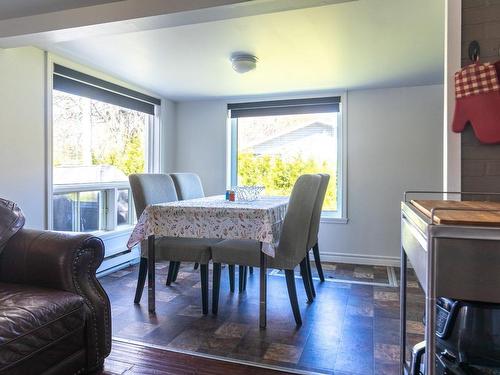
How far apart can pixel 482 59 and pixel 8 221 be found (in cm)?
249

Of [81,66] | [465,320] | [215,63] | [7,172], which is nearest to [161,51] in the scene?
[215,63]

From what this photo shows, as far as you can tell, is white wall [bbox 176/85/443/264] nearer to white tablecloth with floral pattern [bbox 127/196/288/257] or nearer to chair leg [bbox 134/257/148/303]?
white tablecloth with floral pattern [bbox 127/196/288/257]

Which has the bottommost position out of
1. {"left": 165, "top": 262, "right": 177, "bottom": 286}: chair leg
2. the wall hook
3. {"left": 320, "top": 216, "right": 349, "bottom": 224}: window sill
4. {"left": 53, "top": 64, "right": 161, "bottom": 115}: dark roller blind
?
{"left": 165, "top": 262, "right": 177, "bottom": 286}: chair leg

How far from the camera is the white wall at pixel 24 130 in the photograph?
250cm

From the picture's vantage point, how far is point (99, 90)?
131 inches

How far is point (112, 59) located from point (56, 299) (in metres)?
2.19

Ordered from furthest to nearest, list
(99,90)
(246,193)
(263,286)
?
(99,90), (246,193), (263,286)

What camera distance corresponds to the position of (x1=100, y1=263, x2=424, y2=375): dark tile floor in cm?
188

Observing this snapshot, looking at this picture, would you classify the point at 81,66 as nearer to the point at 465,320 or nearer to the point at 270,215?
the point at 270,215

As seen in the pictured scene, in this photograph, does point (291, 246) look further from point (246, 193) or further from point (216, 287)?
point (246, 193)

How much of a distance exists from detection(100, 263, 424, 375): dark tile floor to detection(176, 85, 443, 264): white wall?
736 mm

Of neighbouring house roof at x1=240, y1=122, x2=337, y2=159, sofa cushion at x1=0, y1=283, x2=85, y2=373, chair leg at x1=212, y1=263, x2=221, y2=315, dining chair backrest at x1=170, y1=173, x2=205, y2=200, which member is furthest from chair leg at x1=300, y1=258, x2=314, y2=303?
neighbouring house roof at x1=240, y1=122, x2=337, y2=159

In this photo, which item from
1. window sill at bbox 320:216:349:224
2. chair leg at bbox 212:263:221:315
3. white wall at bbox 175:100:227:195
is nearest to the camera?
chair leg at bbox 212:263:221:315

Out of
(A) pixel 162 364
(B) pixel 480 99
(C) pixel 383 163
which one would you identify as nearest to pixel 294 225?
(A) pixel 162 364
